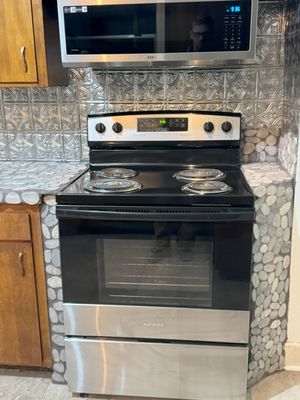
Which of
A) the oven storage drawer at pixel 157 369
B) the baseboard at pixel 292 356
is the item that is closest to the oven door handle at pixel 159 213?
the oven storage drawer at pixel 157 369

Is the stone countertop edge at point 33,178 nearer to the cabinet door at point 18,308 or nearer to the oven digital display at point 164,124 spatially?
the cabinet door at point 18,308

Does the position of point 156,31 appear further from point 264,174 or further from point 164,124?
point 264,174

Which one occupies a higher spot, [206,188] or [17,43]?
[17,43]

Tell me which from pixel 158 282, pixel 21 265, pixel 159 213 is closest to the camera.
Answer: pixel 159 213

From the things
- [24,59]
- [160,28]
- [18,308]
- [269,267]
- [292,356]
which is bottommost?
[292,356]

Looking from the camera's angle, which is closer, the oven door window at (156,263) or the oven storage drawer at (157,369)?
the oven door window at (156,263)

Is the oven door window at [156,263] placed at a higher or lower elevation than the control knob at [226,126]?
lower

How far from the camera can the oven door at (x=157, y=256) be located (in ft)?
5.36

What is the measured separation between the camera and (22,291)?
1.86 metres

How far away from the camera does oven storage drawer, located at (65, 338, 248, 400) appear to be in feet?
5.80

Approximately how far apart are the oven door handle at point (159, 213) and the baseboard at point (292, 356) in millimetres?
764

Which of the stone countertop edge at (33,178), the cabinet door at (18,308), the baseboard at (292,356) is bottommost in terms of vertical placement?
the baseboard at (292,356)

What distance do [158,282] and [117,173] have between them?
0.53 meters

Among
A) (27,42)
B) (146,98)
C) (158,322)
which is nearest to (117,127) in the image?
(146,98)
